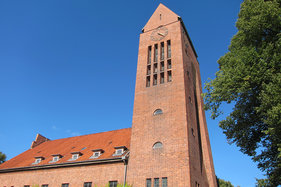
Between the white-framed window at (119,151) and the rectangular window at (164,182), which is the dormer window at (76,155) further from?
the rectangular window at (164,182)

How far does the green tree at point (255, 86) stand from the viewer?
13.8 meters

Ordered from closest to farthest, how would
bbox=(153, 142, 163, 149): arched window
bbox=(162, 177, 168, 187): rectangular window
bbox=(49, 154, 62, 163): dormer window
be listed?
bbox=(162, 177, 168, 187): rectangular window, bbox=(153, 142, 163, 149): arched window, bbox=(49, 154, 62, 163): dormer window

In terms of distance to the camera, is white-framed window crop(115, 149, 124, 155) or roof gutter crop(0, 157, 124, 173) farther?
white-framed window crop(115, 149, 124, 155)

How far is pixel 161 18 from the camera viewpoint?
2952cm

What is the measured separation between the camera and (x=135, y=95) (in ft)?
78.1

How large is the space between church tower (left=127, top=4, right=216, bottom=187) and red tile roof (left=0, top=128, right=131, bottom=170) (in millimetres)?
3683

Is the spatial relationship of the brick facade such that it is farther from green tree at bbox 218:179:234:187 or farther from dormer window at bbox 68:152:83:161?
green tree at bbox 218:179:234:187

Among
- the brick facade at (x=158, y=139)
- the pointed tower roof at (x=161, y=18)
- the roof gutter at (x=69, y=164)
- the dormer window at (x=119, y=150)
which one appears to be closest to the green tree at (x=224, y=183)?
the brick facade at (x=158, y=139)

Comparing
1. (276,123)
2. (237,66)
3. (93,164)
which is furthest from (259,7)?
(93,164)

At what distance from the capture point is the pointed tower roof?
93.8ft

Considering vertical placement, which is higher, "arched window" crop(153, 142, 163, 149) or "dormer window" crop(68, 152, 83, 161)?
"dormer window" crop(68, 152, 83, 161)

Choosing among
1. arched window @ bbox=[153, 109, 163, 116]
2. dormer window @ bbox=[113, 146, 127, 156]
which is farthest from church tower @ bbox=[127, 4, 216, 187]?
dormer window @ bbox=[113, 146, 127, 156]

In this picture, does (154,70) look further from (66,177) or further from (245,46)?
(66,177)

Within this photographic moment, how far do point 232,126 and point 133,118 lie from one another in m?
9.18
